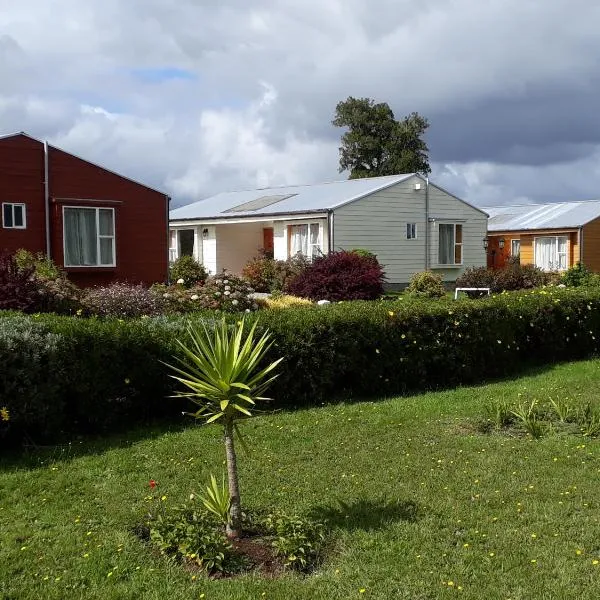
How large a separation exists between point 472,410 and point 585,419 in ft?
4.11

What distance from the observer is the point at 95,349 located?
7441 millimetres

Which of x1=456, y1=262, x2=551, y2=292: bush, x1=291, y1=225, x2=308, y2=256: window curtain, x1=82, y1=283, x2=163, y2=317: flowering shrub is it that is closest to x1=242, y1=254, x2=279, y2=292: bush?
x1=291, y1=225, x2=308, y2=256: window curtain

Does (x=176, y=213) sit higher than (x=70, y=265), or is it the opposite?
(x=176, y=213)

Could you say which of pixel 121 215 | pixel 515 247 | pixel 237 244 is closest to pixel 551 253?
pixel 515 247

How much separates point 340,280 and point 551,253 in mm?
17602

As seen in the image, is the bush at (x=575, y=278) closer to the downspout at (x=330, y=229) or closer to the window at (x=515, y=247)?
the downspout at (x=330, y=229)

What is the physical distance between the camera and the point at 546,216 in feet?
116

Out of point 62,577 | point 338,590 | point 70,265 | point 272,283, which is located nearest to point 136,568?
point 62,577

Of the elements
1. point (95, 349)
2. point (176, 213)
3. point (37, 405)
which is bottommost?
point (37, 405)

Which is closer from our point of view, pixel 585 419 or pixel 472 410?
pixel 585 419

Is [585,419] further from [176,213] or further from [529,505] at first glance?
[176,213]

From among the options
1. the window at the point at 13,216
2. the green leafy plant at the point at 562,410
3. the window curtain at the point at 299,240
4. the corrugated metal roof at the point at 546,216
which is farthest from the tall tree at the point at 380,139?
the green leafy plant at the point at 562,410

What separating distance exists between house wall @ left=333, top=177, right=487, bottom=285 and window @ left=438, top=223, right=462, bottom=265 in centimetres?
24

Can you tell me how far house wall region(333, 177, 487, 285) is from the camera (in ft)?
86.0
